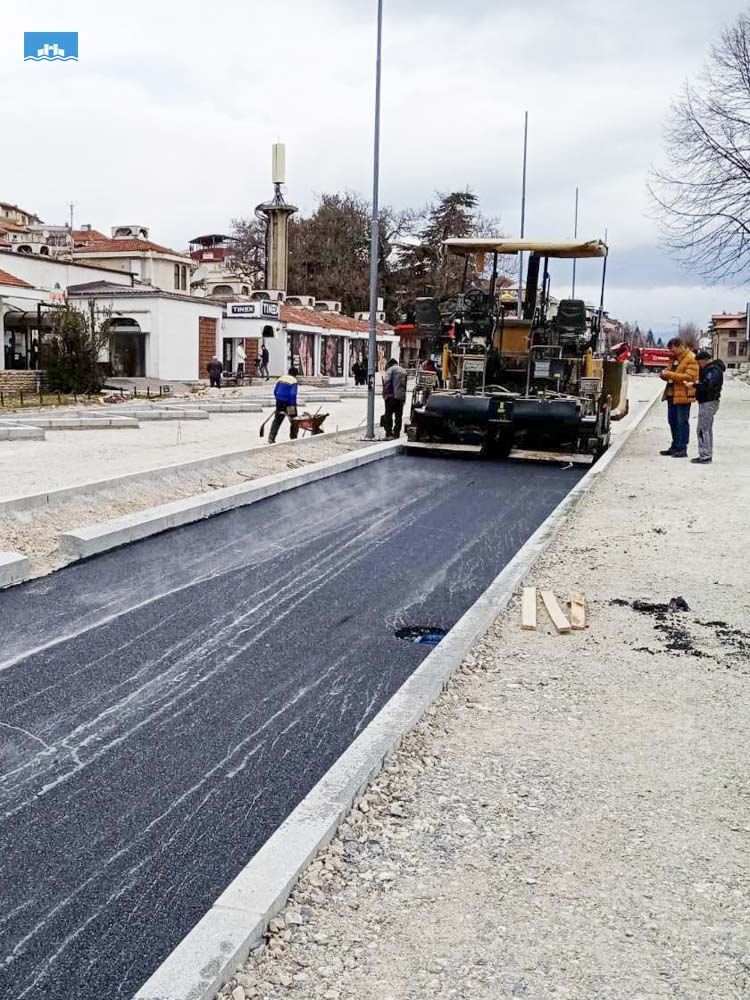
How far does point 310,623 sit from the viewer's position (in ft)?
21.0

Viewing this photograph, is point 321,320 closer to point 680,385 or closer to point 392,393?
point 392,393

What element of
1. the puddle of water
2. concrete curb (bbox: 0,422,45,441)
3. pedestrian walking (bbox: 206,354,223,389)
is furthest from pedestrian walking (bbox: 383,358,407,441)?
pedestrian walking (bbox: 206,354,223,389)

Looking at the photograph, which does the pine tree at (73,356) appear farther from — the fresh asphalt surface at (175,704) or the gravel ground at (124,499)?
the fresh asphalt surface at (175,704)

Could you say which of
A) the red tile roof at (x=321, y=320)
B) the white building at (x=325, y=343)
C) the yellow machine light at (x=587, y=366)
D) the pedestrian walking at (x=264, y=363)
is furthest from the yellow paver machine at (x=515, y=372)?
the red tile roof at (x=321, y=320)

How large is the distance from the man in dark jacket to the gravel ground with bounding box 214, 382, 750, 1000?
8468 millimetres

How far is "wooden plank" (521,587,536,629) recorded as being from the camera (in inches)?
247

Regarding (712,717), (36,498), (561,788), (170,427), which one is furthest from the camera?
(170,427)

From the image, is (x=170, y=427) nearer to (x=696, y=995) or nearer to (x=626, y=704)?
(x=626, y=704)

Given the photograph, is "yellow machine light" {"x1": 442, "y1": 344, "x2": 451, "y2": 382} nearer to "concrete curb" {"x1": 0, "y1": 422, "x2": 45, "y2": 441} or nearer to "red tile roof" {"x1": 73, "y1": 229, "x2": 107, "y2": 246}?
"concrete curb" {"x1": 0, "y1": 422, "x2": 45, "y2": 441}

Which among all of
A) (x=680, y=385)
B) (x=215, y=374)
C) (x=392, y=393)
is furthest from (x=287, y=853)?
(x=215, y=374)

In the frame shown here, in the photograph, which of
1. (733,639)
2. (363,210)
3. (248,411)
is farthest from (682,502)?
(363,210)

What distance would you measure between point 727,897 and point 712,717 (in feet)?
5.51

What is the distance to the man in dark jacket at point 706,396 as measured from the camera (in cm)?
1412

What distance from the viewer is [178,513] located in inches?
376
